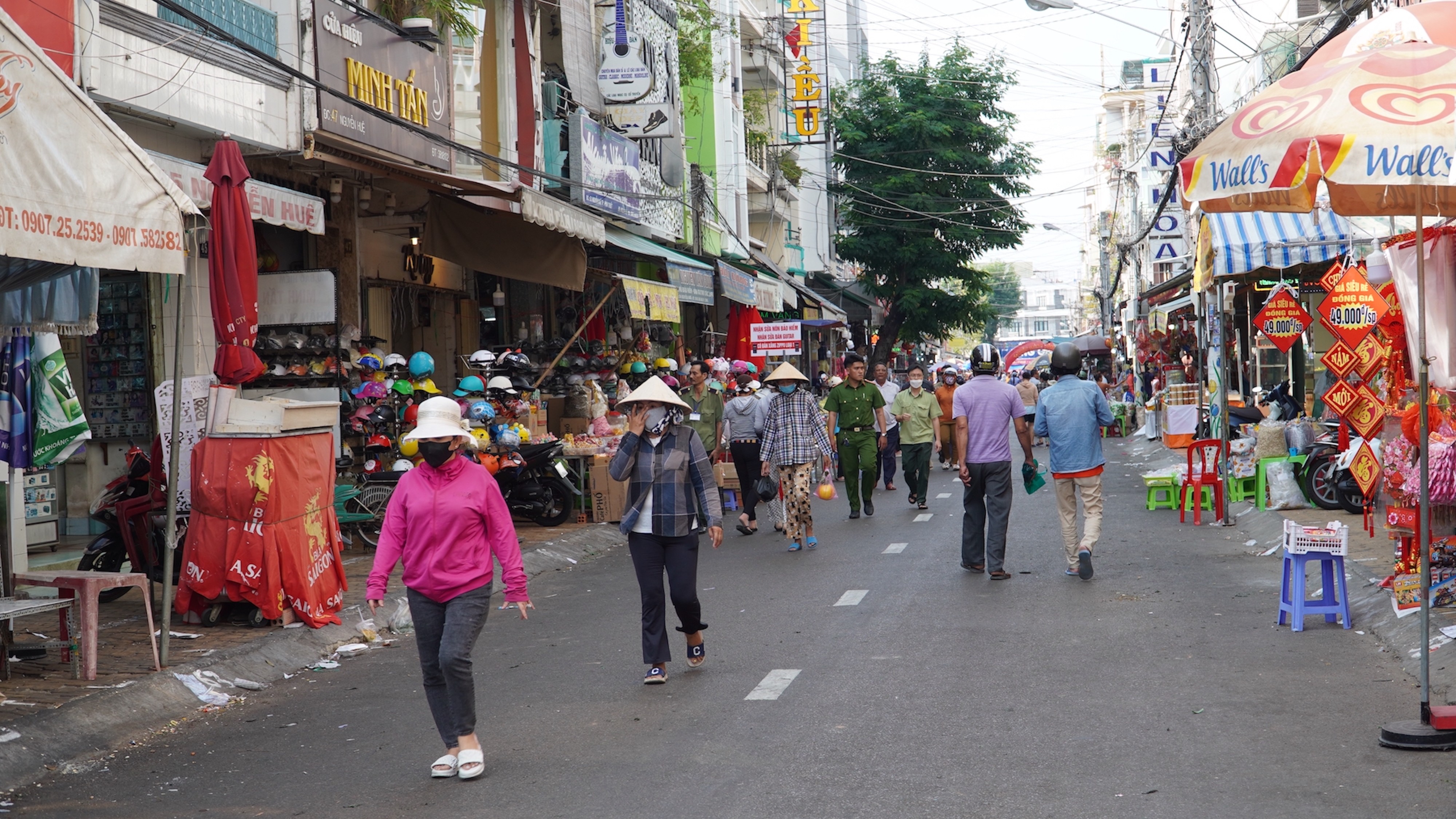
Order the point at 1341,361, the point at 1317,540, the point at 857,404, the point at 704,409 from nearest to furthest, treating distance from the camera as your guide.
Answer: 1. the point at 1317,540
2. the point at 1341,361
3. the point at 857,404
4. the point at 704,409

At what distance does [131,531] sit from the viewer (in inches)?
393

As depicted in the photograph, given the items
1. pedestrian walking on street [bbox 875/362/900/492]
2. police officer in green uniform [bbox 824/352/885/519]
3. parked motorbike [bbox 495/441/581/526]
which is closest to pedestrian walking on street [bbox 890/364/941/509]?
pedestrian walking on street [bbox 875/362/900/492]

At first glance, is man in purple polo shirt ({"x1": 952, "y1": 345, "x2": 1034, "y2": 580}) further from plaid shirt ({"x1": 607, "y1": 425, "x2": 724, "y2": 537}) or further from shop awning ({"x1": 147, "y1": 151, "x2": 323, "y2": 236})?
shop awning ({"x1": 147, "y1": 151, "x2": 323, "y2": 236})

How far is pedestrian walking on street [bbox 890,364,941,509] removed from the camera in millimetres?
17812

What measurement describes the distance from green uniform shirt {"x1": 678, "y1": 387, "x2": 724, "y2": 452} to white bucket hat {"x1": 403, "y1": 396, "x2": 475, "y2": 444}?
970cm

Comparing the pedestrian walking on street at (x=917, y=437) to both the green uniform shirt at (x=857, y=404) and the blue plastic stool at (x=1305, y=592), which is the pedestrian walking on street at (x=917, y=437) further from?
the blue plastic stool at (x=1305, y=592)

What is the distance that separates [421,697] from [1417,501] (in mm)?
6336

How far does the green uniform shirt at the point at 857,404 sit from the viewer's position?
16.4m

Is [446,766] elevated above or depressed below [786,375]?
below

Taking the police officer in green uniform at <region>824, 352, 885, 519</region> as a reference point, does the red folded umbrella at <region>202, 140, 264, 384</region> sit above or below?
above

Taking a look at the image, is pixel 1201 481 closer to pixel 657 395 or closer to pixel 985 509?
pixel 985 509

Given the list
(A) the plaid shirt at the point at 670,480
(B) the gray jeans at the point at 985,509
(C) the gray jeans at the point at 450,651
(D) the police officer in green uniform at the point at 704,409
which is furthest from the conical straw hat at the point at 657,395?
(D) the police officer in green uniform at the point at 704,409

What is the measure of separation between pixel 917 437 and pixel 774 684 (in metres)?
10.7

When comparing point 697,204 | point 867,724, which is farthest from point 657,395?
point 697,204
